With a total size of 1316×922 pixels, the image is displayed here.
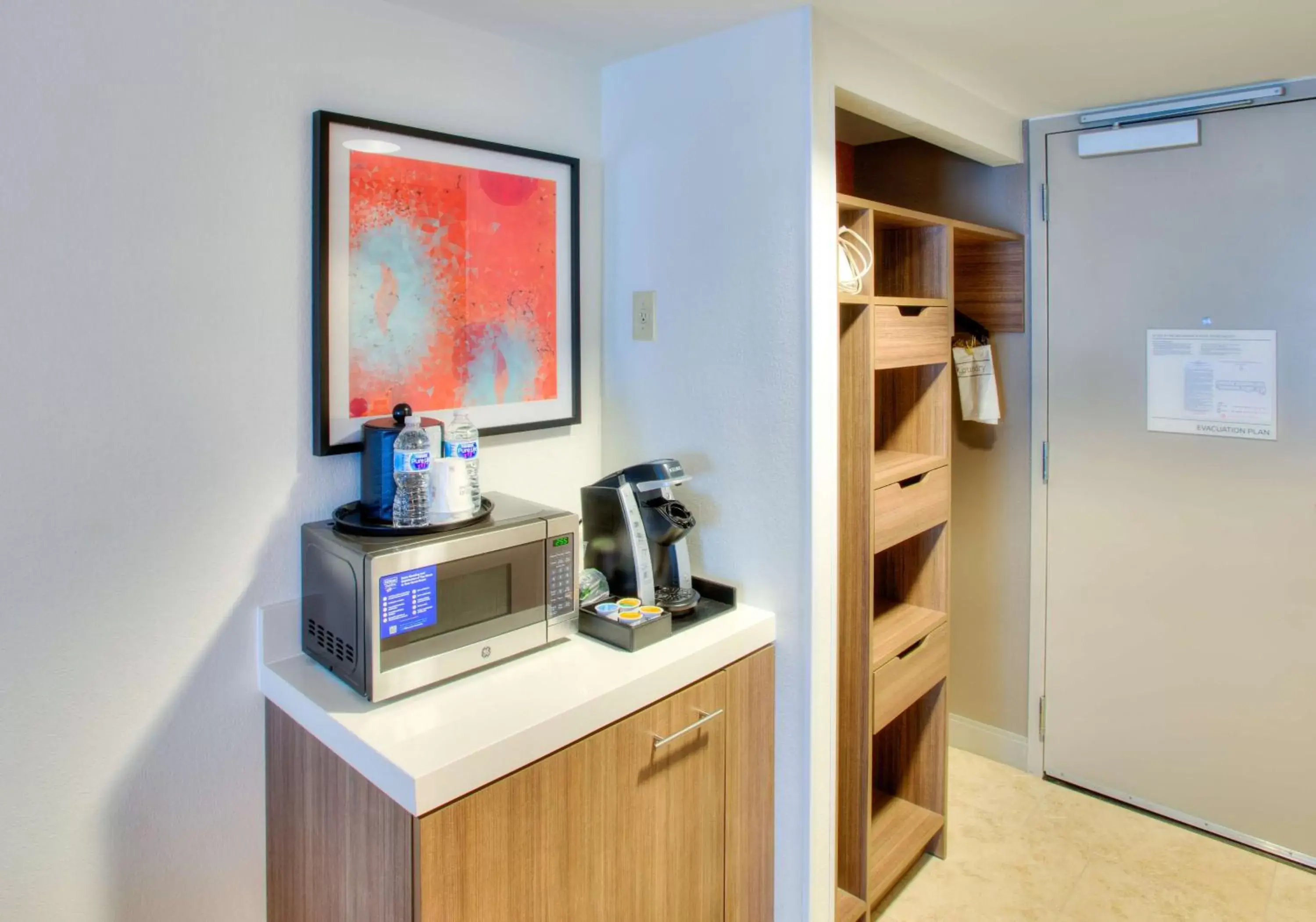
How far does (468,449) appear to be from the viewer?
5.53 ft

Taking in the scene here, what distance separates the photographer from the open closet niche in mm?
2025

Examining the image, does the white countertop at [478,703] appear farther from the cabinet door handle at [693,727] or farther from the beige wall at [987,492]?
the beige wall at [987,492]

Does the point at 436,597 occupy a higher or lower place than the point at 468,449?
lower

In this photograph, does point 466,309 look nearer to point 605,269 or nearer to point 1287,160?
point 605,269

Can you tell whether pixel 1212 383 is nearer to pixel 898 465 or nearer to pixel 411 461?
pixel 898 465

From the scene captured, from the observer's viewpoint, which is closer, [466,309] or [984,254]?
[466,309]

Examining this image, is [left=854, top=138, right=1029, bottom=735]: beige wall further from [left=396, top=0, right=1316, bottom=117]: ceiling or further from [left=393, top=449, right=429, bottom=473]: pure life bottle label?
[left=393, top=449, right=429, bottom=473]: pure life bottle label

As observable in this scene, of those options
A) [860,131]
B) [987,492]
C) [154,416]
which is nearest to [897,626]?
[987,492]

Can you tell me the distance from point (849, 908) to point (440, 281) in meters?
1.81

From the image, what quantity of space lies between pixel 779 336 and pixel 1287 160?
1.60 meters

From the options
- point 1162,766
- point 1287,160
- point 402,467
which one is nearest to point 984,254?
A: point 1287,160

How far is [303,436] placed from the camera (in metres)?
→ 1.68

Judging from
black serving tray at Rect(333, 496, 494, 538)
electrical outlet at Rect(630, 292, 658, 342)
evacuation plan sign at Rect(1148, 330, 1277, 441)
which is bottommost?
black serving tray at Rect(333, 496, 494, 538)

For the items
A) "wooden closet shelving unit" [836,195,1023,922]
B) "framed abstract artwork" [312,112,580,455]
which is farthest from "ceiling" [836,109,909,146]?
"framed abstract artwork" [312,112,580,455]
